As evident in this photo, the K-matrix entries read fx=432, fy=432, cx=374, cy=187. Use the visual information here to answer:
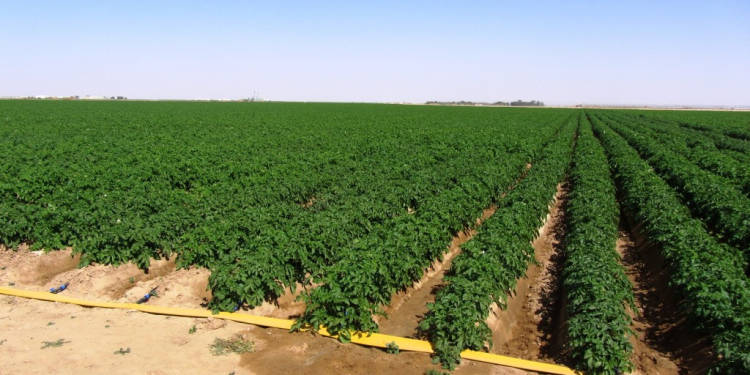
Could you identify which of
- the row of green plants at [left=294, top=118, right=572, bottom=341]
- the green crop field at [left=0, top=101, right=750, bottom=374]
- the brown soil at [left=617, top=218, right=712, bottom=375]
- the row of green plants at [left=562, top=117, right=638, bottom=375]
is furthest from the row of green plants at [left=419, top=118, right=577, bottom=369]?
the brown soil at [left=617, top=218, right=712, bottom=375]

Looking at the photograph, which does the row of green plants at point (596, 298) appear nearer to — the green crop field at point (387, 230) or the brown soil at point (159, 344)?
the green crop field at point (387, 230)

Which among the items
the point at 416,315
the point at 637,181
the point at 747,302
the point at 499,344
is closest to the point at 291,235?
the point at 416,315

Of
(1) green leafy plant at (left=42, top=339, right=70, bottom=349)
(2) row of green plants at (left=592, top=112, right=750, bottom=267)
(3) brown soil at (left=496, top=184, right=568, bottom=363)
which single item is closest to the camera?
(1) green leafy plant at (left=42, top=339, right=70, bottom=349)

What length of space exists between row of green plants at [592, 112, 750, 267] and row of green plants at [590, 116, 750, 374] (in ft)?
2.96

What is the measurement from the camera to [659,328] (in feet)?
24.9

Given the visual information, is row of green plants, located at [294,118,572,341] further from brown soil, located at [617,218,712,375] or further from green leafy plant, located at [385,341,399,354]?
brown soil, located at [617,218,712,375]

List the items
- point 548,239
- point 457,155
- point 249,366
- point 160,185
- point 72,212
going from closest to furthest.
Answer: point 249,366 < point 72,212 < point 548,239 < point 160,185 < point 457,155

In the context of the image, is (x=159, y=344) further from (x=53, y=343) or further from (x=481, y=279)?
(x=481, y=279)

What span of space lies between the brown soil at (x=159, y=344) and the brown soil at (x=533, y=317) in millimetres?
1149

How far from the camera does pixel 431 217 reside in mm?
10250

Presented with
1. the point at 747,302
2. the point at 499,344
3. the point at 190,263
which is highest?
the point at 747,302

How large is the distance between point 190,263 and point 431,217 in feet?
17.7

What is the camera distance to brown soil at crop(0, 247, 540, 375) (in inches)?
232

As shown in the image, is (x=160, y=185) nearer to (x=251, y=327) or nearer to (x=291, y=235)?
(x=291, y=235)
